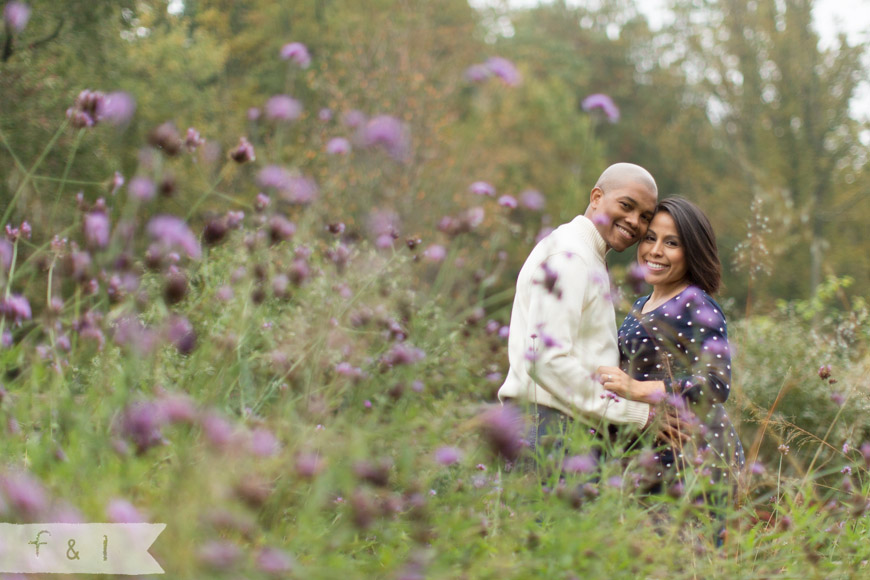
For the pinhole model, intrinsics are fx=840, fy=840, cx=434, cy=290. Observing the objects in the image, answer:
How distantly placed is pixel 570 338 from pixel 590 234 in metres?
0.50

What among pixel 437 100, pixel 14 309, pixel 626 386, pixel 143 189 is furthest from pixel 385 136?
pixel 437 100

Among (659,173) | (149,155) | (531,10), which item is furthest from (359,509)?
(531,10)

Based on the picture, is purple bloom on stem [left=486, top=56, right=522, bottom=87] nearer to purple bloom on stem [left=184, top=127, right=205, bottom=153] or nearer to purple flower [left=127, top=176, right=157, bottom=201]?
purple bloom on stem [left=184, top=127, right=205, bottom=153]

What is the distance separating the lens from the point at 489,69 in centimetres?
308

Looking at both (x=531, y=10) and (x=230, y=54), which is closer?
(x=230, y=54)

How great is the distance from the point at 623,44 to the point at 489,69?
31.2 meters

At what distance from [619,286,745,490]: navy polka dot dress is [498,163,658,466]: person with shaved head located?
133 millimetres

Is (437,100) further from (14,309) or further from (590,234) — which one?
(14,309)

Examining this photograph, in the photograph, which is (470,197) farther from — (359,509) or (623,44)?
(623,44)

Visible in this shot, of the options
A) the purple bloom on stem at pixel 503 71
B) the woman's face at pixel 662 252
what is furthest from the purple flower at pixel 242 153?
the woman's face at pixel 662 252

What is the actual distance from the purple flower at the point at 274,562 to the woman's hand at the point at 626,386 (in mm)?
1333

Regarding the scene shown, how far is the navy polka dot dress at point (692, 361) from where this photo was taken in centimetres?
280

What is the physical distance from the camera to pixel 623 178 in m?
3.10

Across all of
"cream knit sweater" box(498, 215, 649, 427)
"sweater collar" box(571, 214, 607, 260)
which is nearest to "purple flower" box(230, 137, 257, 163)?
"cream knit sweater" box(498, 215, 649, 427)
